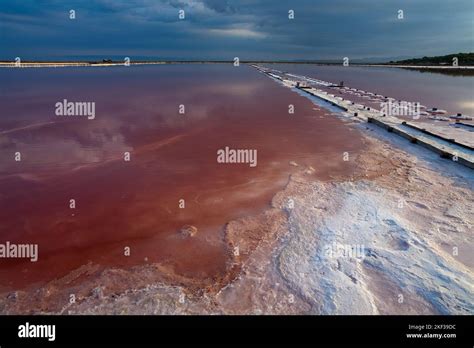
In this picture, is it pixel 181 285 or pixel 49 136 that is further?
pixel 49 136

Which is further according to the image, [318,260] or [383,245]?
[383,245]

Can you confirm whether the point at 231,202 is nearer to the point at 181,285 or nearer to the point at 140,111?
the point at 181,285

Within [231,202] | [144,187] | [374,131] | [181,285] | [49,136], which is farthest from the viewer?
[374,131]

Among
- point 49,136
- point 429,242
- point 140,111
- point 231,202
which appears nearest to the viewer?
point 429,242

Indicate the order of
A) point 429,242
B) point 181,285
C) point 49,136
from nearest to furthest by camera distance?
1. point 181,285
2. point 429,242
3. point 49,136
